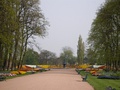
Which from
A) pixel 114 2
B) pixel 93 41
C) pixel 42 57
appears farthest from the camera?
pixel 42 57

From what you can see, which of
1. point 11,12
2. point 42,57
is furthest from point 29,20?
point 42,57

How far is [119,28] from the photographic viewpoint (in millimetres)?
35844

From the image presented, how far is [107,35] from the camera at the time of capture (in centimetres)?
4353

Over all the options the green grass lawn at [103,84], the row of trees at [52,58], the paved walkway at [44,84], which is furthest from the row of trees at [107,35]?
the row of trees at [52,58]

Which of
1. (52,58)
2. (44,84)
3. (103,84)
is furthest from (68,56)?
(44,84)

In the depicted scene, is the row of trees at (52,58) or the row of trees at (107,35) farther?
the row of trees at (52,58)

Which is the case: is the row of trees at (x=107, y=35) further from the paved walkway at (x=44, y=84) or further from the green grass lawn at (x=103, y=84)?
the paved walkway at (x=44, y=84)

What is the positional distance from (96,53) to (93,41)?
3192mm

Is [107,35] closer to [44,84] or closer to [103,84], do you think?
[103,84]

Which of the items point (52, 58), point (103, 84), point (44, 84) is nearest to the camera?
point (44, 84)

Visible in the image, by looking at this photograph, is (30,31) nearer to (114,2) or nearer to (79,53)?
(114,2)

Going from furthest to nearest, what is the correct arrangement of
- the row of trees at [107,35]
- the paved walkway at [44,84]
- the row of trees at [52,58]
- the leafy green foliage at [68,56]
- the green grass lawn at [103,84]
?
the leafy green foliage at [68,56] < the row of trees at [52,58] < the row of trees at [107,35] < the green grass lawn at [103,84] < the paved walkway at [44,84]

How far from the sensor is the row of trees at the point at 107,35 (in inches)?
1390

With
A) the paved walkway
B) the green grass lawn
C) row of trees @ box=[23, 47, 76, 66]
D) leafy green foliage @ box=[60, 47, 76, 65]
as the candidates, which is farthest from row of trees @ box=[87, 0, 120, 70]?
leafy green foliage @ box=[60, 47, 76, 65]
